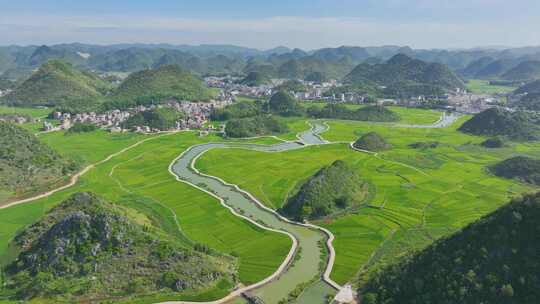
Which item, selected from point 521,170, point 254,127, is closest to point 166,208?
point 521,170

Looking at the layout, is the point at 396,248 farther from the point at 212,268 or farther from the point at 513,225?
the point at 212,268

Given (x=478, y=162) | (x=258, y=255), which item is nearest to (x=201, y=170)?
(x=258, y=255)

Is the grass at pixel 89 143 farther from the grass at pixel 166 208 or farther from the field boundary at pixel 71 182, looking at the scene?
the field boundary at pixel 71 182

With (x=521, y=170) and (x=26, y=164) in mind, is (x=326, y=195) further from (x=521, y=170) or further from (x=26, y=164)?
(x=26, y=164)

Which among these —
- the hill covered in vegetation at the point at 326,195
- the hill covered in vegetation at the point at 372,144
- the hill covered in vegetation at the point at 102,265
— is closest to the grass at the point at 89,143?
the hill covered in vegetation at the point at 102,265

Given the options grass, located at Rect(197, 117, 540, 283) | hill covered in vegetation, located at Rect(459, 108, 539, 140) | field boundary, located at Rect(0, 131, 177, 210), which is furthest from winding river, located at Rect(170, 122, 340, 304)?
hill covered in vegetation, located at Rect(459, 108, 539, 140)

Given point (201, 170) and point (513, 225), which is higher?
point (513, 225)
